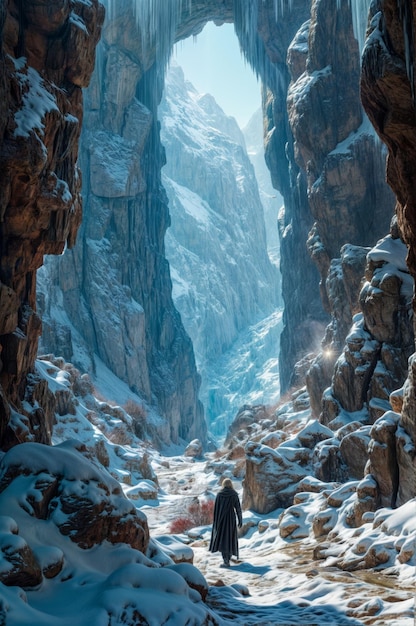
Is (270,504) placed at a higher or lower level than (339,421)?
lower

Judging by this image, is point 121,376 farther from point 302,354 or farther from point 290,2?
point 290,2

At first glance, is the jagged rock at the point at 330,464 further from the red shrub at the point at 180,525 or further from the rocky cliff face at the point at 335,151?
the rocky cliff face at the point at 335,151

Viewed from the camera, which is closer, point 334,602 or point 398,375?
point 334,602

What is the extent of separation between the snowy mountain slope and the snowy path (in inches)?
4059

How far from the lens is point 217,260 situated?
432ft

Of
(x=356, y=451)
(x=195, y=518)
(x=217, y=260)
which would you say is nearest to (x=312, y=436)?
(x=356, y=451)

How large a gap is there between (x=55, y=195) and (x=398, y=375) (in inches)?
477

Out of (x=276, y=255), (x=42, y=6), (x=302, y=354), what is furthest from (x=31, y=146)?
(x=276, y=255)

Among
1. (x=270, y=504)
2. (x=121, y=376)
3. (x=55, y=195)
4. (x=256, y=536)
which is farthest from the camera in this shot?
(x=121, y=376)

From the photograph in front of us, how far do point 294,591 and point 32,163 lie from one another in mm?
8915

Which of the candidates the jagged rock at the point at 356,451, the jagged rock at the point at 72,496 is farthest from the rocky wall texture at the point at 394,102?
the jagged rock at the point at 356,451

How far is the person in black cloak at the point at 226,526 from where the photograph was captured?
11.6m

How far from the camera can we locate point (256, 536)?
14.7 meters

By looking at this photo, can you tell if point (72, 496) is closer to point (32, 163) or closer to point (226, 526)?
point (226, 526)
